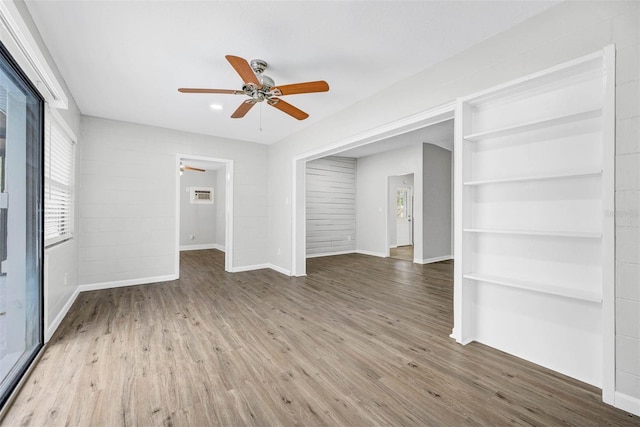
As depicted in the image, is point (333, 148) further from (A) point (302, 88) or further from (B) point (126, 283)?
(B) point (126, 283)

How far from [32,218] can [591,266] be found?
14.4 ft

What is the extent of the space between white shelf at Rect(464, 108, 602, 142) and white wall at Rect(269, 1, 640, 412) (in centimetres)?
19

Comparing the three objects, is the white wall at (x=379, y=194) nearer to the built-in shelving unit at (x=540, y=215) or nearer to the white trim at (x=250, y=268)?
the white trim at (x=250, y=268)

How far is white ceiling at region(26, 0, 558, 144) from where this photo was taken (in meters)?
2.04

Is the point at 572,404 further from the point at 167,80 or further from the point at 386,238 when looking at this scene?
the point at 386,238

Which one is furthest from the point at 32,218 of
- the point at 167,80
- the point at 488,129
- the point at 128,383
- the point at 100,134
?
the point at 488,129

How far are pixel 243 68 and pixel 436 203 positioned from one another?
229 inches

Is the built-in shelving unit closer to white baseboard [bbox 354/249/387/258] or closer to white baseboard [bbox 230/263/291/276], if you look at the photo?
white baseboard [bbox 230/263/291/276]

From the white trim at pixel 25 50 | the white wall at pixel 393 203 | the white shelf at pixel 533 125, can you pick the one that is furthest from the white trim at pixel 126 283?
the white wall at pixel 393 203

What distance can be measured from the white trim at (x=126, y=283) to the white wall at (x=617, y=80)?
14.9ft

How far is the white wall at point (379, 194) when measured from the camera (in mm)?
6594

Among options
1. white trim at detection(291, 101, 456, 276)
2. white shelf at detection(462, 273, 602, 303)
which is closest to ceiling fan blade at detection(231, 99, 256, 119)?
white trim at detection(291, 101, 456, 276)

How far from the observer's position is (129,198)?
4555 millimetres

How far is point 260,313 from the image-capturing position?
3.30 metres
